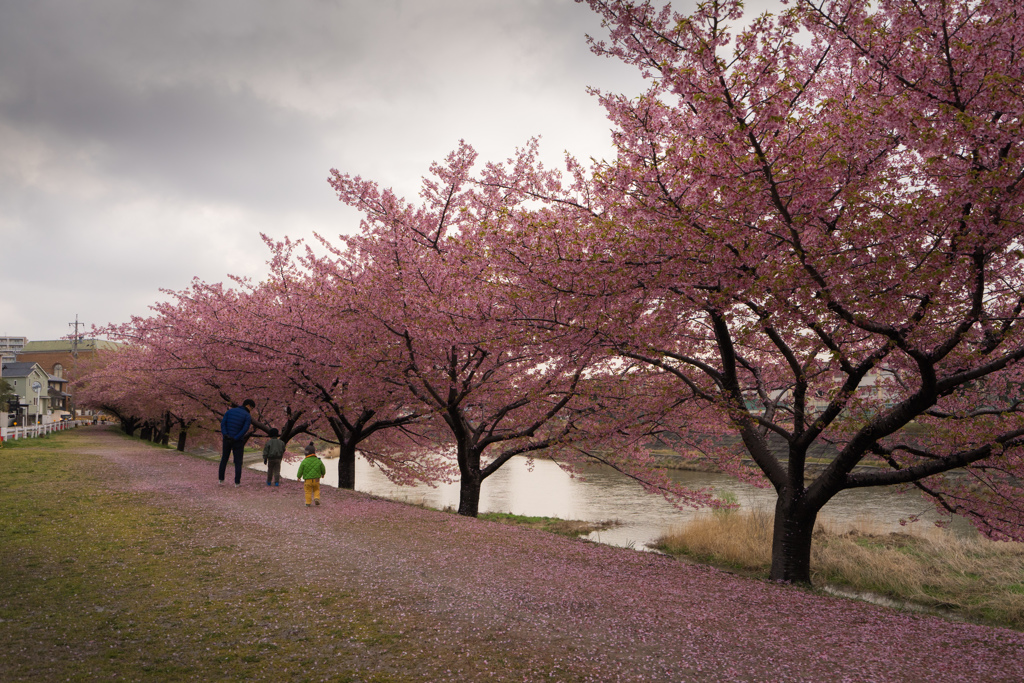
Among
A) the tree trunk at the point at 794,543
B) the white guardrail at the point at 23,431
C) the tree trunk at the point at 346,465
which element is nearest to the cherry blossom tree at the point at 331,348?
the tree trunk at the point at 346,465

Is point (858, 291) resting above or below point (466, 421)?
above

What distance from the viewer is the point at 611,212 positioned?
386 inches

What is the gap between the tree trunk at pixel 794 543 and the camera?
1046cm

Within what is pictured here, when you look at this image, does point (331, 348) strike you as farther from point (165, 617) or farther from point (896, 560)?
point (896, 560)

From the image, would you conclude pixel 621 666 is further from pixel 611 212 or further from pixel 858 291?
pixel 611 212

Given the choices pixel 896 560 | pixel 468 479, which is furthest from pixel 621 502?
pixel 468 479

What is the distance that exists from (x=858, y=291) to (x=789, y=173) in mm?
1678

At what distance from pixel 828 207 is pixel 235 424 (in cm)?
1419

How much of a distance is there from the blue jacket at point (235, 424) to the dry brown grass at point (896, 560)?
12149 millimetres

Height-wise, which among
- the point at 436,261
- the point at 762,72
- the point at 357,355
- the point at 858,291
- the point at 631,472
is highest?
the point at 762,72

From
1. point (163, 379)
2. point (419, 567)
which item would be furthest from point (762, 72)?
point (163, 379)

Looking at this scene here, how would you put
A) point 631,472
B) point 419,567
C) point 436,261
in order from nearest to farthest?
point 419,567, point 436,261, point 631,472

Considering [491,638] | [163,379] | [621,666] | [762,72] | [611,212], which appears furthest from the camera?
[163,379]

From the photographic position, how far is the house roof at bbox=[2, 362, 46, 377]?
7950cm
